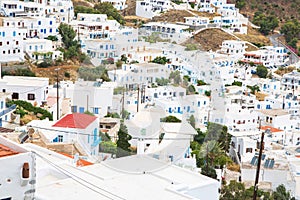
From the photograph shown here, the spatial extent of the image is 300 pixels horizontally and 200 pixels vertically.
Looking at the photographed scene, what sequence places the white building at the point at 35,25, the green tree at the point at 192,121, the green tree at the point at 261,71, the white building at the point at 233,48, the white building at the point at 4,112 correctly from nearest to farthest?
the green tree at the point at 192,121 → the white building at the point at 4,112 → the white building at the point at 35,25 → the green tree at the point at 261,71 → the white building at the point at 233,48

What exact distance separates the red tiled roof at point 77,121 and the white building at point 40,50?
1052cm

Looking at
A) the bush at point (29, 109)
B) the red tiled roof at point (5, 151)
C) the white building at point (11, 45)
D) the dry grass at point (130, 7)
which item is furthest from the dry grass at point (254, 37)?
the red tiled roof at point (5, 151)

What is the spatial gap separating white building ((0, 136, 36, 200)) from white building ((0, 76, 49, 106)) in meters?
9.39

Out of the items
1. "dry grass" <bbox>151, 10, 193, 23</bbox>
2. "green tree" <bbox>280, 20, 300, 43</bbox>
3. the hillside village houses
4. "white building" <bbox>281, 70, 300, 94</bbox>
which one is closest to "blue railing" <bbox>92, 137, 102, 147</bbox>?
the hillside village houses

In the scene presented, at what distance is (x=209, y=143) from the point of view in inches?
225

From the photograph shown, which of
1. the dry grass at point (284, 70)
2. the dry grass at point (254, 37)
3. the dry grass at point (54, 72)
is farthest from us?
the dry grass at point (254, 37)

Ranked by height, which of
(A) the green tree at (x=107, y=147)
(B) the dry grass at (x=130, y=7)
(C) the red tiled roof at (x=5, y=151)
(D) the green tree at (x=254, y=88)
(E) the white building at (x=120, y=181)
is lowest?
(D) the green tree at (x=254, y=88)

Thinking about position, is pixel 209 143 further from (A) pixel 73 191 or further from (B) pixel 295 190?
(B) pixel 295 190

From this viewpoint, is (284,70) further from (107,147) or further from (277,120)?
(107,147)

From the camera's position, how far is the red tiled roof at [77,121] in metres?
6.16

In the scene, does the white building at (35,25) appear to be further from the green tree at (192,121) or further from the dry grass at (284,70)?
the green tree at (192,121)

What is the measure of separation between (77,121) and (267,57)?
20978 mm

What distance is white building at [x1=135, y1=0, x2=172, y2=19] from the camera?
3109 centimetres

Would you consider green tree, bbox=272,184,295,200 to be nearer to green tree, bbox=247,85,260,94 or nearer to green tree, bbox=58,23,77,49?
green tree, bbox=247,85,260,94
